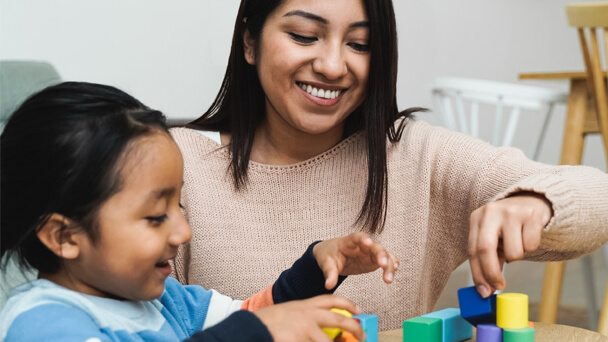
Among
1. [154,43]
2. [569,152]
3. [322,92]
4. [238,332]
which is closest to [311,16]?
[322,92]

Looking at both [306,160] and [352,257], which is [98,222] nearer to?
[352,257]

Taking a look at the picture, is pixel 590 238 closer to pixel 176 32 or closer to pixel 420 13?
pixel 176 32

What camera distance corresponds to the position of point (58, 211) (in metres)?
0.82

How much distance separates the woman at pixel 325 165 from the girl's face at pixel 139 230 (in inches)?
20.6

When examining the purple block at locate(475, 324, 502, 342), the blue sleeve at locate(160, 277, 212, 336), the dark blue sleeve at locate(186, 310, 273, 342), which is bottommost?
the blue sleeve at locate(160, 277, 212, 336)

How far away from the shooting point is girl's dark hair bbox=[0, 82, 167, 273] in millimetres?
814

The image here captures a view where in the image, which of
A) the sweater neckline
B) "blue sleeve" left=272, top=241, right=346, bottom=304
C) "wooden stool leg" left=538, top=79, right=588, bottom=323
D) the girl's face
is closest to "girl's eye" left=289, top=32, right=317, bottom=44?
the sweater neckline

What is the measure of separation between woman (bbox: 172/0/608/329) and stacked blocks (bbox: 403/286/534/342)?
1.20 ft

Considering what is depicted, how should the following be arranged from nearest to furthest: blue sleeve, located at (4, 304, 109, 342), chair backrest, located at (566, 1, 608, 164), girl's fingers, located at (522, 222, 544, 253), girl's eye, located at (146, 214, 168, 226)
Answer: blue sleeve, located at (4, 304, 109, 342), girl's eye, located at (146, 214, 168, 226), girl's fingers, located at (522, 222, 544, 253), chair backrest, located at (566, 1, 608, 164)

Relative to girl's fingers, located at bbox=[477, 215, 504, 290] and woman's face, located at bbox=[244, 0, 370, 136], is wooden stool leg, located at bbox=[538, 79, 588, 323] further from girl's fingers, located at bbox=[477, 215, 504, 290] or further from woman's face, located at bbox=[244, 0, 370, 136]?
girl's fingers, located at bbox=[477, 215, 504, 290]

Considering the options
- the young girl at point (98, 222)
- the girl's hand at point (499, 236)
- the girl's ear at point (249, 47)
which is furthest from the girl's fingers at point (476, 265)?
the girl's ear at point (249, 47)

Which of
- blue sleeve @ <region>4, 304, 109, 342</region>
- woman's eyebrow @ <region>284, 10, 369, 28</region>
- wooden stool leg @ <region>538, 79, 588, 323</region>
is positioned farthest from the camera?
wooden stool leg @ <region>538, 79, 588, 323</region>

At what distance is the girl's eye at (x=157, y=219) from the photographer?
835 millimetres

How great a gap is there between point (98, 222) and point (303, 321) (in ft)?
0.79
